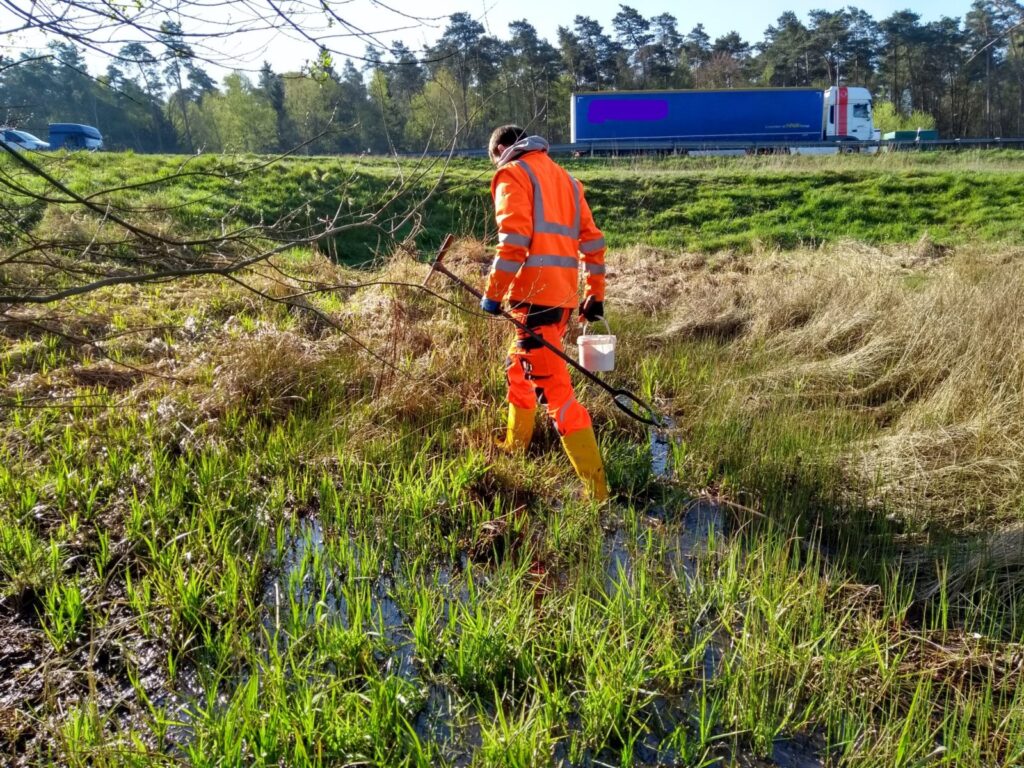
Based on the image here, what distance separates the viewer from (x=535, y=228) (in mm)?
3918

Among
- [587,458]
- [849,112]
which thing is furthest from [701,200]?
[849,112]

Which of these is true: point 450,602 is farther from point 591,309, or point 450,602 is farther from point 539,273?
point 591,309

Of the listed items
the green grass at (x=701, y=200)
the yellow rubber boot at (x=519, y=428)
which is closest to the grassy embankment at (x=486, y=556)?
the yellow rubber boot at (x=519, y=428)

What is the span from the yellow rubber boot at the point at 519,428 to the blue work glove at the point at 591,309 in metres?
0.67

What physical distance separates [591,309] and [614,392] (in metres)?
0.64

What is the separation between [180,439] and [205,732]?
2.53 meters

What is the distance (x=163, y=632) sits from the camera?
2.72 metres

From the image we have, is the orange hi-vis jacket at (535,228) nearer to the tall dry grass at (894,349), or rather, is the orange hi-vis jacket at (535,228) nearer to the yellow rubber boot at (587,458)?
the yellow rubber boot at (587,458)

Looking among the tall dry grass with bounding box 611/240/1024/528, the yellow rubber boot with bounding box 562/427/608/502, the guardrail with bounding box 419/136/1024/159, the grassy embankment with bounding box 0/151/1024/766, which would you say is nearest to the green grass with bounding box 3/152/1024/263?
the tall dry grass with bounding box 611/240/1024/528

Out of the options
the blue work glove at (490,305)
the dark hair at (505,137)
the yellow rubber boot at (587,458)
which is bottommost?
the yellow rubber boot at (587,458)

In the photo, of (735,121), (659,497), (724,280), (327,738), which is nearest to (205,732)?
(327,738)

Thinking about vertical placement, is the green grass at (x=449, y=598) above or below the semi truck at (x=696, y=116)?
below

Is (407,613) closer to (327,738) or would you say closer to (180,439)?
(327,738)

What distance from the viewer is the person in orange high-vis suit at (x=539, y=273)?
381cm
